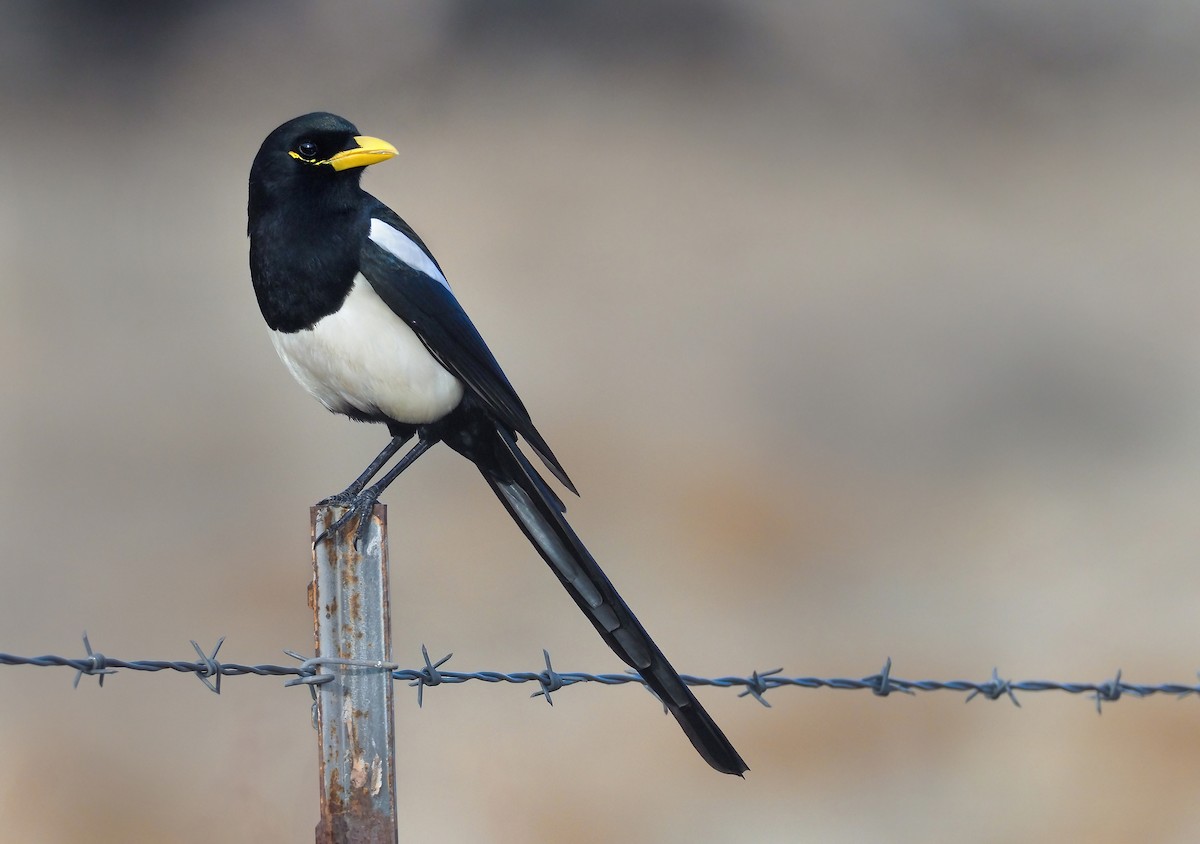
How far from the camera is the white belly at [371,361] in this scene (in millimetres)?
2697

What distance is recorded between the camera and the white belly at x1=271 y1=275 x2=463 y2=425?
2697mm

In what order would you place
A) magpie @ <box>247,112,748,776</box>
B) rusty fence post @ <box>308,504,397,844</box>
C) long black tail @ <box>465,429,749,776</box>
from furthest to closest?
1. magpie @ <box>247,112,748,776</box>
2. long black tail @ <box>465,429,749,776</box>
3. rusty fence post @ <box>308,504,397,844</box>

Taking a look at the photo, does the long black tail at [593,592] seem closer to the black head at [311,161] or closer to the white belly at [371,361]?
the white belly at [371,361]

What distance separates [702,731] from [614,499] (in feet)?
22.4

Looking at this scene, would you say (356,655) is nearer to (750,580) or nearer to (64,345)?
(750,580)

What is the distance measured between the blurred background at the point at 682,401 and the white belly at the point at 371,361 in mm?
4970

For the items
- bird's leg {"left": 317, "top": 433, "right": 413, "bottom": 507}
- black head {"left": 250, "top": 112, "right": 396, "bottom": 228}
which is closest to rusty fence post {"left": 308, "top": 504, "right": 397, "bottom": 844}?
bird's leg {"left": 317, "top": 433, "right": 413, "bottom": 507}

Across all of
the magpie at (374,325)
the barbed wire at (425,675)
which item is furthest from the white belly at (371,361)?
the barbed wire at (425,675)

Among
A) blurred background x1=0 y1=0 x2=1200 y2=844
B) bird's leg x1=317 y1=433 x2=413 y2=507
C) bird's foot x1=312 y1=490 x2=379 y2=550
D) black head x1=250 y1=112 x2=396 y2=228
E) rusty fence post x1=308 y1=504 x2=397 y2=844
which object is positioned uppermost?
blurred background x1=0 y1=0 x2=1200 y2=844

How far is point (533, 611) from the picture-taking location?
8.49 m

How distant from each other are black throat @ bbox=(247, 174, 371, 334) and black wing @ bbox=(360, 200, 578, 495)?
46 millimetres

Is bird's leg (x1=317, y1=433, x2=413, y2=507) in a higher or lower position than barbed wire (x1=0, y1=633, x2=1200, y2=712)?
higher

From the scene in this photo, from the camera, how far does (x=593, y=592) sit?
2662 millimetres

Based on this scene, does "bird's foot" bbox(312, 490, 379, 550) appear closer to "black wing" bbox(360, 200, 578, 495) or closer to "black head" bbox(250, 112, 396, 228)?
"black wing" bbox(360, 200, 578, 495)
